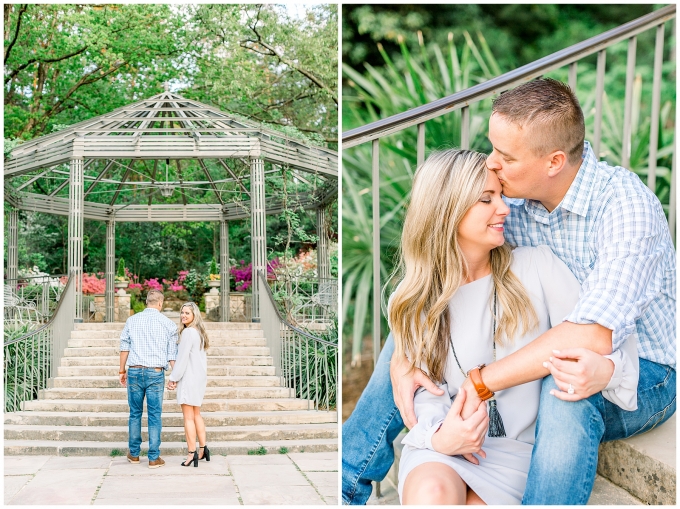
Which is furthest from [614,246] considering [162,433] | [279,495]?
[162,433]

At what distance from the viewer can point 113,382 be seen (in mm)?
6250

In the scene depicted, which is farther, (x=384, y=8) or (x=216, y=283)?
(x=216, y=283)

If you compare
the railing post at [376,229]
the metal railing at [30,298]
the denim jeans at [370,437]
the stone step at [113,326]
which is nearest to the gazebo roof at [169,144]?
the metal railing at [30,298]

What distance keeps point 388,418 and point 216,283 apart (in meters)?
8.18

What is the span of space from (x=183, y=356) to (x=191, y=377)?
15 centimetres

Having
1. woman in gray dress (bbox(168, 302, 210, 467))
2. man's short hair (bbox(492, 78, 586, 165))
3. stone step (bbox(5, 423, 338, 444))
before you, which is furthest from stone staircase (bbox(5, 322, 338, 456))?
man's short hair (bbox(492, 78, 586, 165))

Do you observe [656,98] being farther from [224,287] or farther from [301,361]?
[224,287]

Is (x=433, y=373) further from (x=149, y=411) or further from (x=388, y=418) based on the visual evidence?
(x=149, y=411)

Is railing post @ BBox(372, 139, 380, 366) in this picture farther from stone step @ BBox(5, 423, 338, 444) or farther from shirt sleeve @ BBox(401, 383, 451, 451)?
stone step @ BBox(5, 423, 338, 444)

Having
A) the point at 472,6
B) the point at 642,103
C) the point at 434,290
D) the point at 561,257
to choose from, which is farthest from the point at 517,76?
the point at 472,6

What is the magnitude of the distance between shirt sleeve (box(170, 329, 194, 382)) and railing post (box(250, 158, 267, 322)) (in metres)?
2.26

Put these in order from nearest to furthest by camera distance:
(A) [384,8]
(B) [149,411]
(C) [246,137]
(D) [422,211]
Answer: (D) [422,211], (B) [149,411], (A) [384,8], (C) [246,137]

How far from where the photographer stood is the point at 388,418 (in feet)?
7.02

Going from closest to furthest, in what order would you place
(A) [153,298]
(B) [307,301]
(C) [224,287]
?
(A) [153,298]
(B) [307,301]
(C) [224,287]
